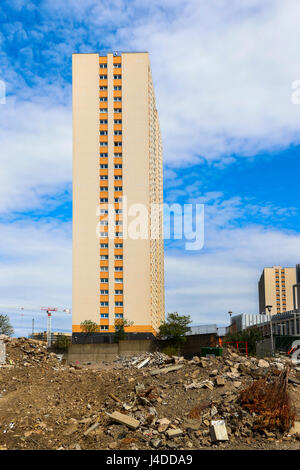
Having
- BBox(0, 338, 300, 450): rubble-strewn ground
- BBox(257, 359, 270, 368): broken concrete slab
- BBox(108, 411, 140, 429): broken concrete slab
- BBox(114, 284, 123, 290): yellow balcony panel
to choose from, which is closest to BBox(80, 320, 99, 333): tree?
BBox(114, 284, 123, 290): yellow balcony panel

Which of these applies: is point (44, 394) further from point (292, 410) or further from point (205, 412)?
point (292, 410)

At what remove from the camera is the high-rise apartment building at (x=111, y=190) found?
278 feet

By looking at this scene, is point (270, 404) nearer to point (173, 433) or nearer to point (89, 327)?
point (173, 433)

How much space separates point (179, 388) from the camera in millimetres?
22391

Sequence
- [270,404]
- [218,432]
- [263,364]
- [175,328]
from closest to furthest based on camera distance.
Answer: [218,432] → [270,404] → [263,364] → [175,328]

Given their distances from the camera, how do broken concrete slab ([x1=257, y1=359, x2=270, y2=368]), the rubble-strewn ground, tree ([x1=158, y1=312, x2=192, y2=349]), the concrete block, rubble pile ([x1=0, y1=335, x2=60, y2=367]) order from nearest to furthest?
the concrete block < the rubble-strewn ground < broken concrete slab ([x1=257, y1=359, x2=270, y2=368]) < rubble pile ([x1=0, y1=335, x2=60, y2=367]) < tree ([x1=158, y1=312, x2=192, y2=349])

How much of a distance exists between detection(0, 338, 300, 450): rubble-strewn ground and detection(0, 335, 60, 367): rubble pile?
189 centimetres

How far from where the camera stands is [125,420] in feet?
61.4

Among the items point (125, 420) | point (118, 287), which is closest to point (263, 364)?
point (125, 420)

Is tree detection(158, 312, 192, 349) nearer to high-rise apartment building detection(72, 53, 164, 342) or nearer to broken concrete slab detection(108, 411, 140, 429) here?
high-rise apartment building detection(72, 53, 164, 342)

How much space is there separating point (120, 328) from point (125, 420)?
205 feet

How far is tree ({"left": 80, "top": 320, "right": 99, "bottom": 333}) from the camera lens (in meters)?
81.2

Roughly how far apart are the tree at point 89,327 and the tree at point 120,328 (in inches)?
136
